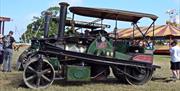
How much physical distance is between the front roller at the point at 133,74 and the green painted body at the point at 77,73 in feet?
3.71

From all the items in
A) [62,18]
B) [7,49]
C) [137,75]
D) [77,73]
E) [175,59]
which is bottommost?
[137,75]

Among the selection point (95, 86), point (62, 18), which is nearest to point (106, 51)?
point (95, 86)

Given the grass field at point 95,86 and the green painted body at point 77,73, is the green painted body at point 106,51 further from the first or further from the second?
the grass field at point 95,86

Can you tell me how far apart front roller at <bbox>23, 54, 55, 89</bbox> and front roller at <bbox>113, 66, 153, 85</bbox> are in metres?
2.20

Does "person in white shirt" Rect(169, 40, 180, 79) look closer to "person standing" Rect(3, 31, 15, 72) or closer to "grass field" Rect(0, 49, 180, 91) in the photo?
"grass field" Rect(0, 49, 180, 91)

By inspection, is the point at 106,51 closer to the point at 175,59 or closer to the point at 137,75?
the point at 137,75

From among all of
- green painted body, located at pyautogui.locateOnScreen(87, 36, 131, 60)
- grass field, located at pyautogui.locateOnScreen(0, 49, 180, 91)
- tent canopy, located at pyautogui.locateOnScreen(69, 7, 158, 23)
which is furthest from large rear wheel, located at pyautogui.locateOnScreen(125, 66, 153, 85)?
tent canopy, located at pyautogui.locateOnScreen(69, 7, 158, 23)

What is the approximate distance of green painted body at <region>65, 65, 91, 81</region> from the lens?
11.1 m

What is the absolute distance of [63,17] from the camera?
11.4 meters

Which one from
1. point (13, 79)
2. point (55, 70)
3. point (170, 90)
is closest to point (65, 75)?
point (55, 70)

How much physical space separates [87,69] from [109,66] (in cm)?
94

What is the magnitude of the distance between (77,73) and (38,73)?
3.64ft

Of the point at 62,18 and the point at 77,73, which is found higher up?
the point at 62,18

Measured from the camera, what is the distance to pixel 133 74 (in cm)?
1252
